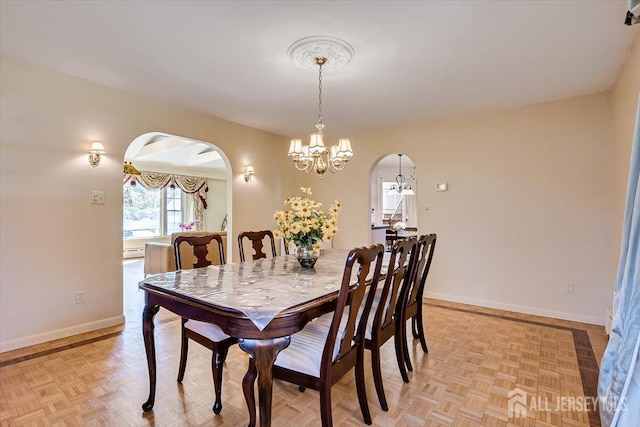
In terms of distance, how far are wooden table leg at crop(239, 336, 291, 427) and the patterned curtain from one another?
7.71 meters

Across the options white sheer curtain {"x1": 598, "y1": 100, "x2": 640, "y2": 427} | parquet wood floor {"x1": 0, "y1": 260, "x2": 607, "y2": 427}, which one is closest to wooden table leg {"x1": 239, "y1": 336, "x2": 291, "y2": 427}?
parquet wood floor {"x1": 0, "y1": 260, "x2": 607, "y2": 427}

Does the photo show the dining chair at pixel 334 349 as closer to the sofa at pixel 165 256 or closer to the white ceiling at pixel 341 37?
the white ceiling at pixel 341 37

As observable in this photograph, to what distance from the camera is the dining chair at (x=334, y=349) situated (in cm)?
150

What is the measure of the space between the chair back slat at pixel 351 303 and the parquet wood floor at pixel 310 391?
0.53 metres

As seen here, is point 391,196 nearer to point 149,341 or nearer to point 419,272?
point 419,272

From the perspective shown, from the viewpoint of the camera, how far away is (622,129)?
9.47 feet

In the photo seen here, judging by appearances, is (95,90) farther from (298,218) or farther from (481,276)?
(481,276)

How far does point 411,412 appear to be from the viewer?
192 cm

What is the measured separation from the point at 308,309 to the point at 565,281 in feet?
11.7

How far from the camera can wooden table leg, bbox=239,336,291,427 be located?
1.39 metres

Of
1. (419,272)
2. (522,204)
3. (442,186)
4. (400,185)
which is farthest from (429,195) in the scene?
(400,185)

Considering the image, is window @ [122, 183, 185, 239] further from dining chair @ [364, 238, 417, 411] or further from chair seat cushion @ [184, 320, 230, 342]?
dining chair @ [364, 238, 417, 411]

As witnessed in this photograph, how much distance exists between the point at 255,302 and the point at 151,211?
8.47 meters

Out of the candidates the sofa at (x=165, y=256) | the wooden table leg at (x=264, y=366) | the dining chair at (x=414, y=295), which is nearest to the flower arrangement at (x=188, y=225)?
the sofa at (x=165, y=256)
